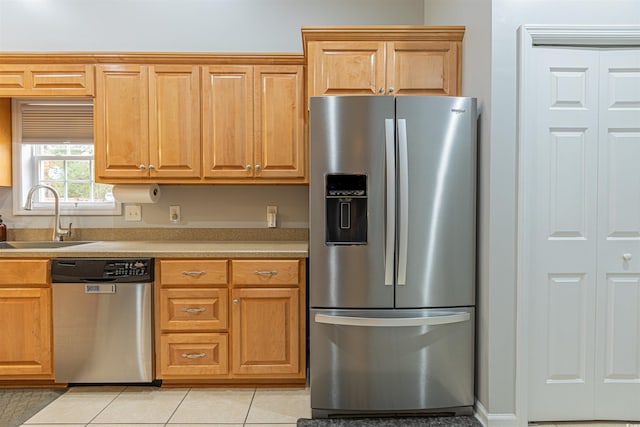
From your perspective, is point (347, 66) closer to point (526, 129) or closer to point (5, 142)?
point (526, 129)

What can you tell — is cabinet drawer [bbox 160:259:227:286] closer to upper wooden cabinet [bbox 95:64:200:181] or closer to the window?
upper wooden cabinet [bbox 95:64:200:181]

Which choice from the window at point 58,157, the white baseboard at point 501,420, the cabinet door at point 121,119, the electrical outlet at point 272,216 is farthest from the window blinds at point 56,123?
the white baseboard at point 501,420

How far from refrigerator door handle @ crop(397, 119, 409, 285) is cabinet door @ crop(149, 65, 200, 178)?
4.74 feet

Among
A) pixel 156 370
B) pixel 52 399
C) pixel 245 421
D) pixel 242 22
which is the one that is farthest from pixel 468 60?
pixel 52 399

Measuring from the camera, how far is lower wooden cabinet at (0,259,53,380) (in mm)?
2434

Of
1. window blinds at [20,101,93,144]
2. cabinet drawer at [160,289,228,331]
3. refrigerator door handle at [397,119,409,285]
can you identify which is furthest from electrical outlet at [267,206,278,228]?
window blinds at [20,101,93,144]

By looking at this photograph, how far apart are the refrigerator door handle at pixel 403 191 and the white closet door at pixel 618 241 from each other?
1.00 meters

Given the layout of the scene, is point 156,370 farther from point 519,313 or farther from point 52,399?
point 519,313

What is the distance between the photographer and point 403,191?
2.11 m

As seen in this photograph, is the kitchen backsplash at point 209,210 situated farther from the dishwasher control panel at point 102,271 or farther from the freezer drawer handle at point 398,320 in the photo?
the freezer drawer handle at point 398,320

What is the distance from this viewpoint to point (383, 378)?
7.07ft

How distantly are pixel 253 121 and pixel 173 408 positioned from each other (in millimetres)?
1875

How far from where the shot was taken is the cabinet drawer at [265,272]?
2445 millimetres

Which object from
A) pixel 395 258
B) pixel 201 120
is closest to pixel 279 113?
pixel 201 120
